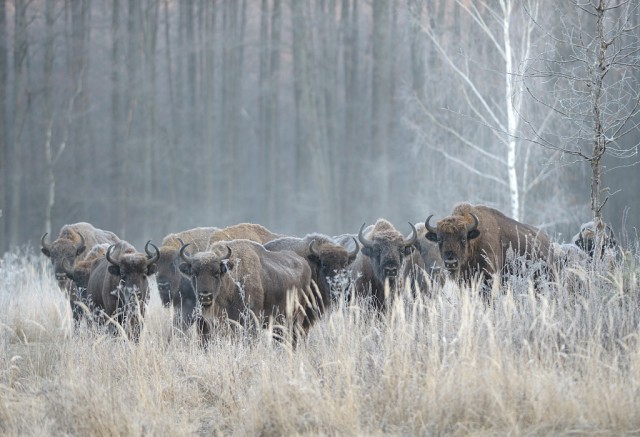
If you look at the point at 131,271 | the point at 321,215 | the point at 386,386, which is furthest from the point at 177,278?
the point at 321,215

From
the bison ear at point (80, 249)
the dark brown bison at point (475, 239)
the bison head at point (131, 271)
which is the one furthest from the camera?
the bison ear at point (80, 249)

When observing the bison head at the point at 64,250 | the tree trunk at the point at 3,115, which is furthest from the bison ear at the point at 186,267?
the tree trunk at the point at 3,115

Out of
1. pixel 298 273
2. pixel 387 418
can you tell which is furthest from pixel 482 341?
pixel 298 273

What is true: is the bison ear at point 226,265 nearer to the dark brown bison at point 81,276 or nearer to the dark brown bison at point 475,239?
the dark brown bison at point 475,239

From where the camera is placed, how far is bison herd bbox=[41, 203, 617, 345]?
35.9ft

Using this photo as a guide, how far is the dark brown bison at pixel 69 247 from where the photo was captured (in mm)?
15008

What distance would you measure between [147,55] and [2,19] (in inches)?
239

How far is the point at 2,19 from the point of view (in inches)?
1385

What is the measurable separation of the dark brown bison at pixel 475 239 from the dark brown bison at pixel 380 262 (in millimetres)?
469

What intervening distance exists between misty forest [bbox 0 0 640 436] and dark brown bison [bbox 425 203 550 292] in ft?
0.16

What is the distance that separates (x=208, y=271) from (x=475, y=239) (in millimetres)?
4221

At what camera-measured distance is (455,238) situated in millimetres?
12461

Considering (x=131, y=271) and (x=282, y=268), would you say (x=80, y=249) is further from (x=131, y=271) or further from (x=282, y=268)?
(x=282, y=268)

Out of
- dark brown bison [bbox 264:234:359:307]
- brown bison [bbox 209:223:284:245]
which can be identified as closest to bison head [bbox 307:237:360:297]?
dark brown bison [bbox 264:234:359:307]
